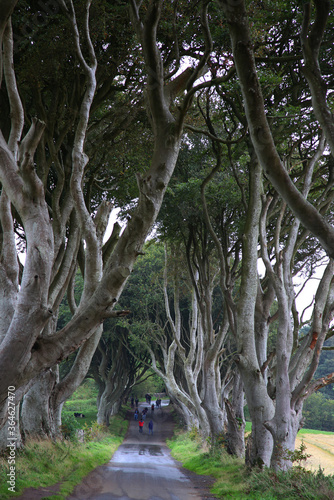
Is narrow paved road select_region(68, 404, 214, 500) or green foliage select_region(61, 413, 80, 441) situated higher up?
green foliage select_region(61, 413, 80, 441)

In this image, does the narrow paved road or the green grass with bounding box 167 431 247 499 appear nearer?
the narrow paved road

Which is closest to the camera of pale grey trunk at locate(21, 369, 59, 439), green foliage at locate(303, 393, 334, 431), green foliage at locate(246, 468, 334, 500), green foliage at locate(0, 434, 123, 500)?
green foliage at locate(246, 468, 334, 500)

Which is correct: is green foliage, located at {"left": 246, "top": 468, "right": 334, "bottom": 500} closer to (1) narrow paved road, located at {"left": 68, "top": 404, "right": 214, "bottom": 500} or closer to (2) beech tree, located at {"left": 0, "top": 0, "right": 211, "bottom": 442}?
(1) narrow paved road, located at {"left": 68, "top": 404, "right": 214, "bottom": 500}

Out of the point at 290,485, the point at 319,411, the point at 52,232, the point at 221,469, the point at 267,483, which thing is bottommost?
the point at 319,411

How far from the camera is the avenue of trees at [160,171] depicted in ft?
17.0

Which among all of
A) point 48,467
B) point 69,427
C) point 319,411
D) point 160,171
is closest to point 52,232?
point 160,171

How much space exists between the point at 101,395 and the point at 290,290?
933 inches

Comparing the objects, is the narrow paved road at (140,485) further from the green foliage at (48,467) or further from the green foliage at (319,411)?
the green foliage at (319,411)

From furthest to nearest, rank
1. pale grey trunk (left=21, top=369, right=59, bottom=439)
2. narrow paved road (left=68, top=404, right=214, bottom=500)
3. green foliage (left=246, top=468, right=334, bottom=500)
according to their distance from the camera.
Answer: pale grey trunk (left=21, top=369, right=59, bottom=439) → narrow paved road (left=68, top=404, right=214, bottom=500) → green foliage (left=246, top=468, right=334, bottom=500)

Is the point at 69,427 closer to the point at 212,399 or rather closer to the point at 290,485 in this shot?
the point at 212,399

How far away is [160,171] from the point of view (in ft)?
19.5

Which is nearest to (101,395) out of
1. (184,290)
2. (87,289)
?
(184,290)

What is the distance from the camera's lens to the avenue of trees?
17.0 feet

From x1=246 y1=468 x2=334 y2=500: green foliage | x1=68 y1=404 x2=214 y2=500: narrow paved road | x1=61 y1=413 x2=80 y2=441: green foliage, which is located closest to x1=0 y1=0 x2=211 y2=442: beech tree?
x1=68 y1=404 x2=214 y2=500: narrow paved road
